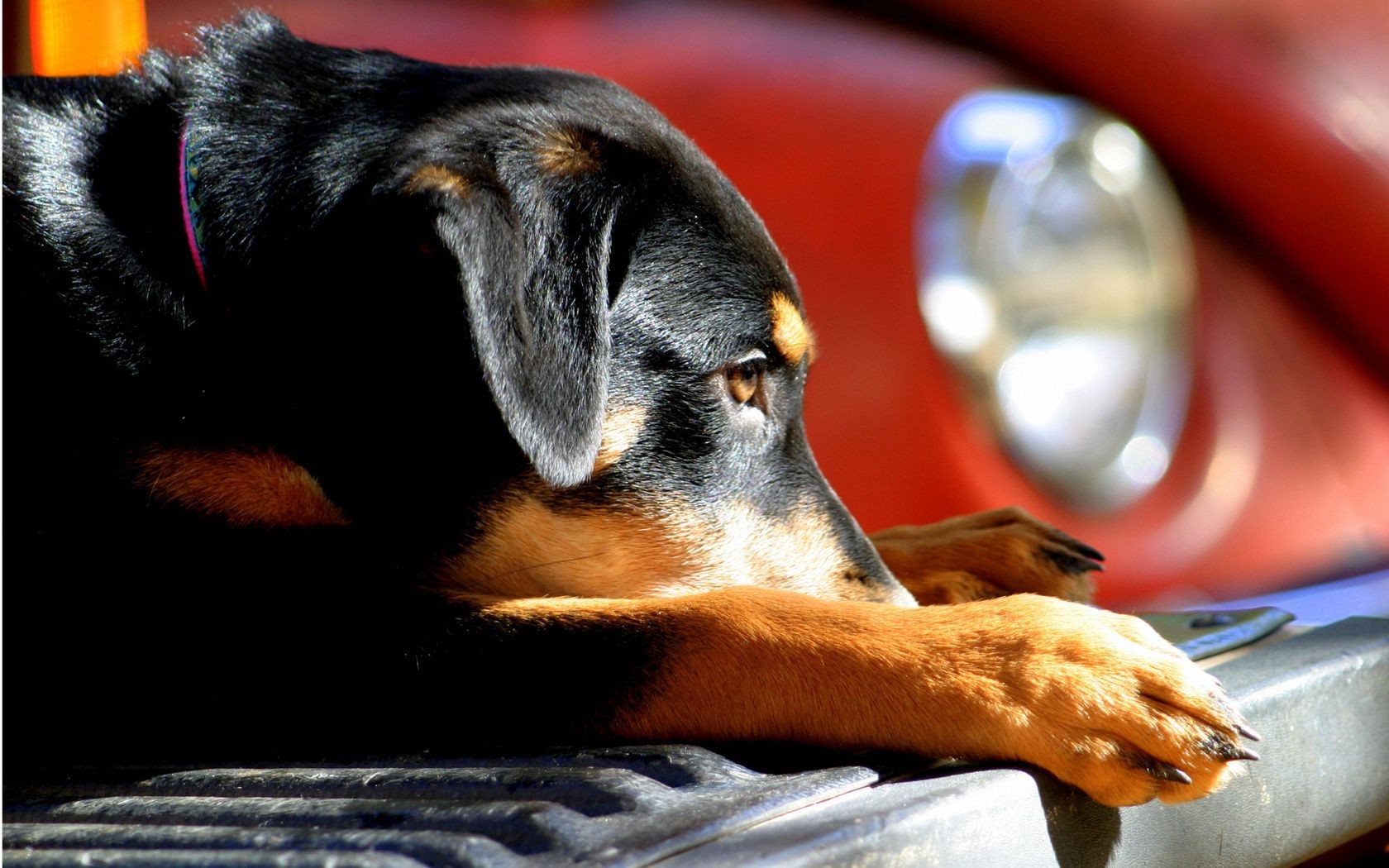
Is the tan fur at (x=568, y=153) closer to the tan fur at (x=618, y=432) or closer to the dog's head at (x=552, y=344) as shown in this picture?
the dog's head at (x=552, y=344)

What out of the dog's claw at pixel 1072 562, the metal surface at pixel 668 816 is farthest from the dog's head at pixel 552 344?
the metal surface at pixel 668 816

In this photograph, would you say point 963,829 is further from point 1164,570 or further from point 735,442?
point 1164,570

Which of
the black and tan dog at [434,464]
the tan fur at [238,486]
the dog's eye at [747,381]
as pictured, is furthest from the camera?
the dog's eye at [747,381]

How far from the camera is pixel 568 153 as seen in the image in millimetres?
1803

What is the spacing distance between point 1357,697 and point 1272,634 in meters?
0.26

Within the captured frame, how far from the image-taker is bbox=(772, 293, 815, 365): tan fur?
1.94m

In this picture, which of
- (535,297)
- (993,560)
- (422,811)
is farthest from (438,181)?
(993,560)

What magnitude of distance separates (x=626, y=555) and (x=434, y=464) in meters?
0.27

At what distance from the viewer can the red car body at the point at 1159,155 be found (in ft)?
7.70

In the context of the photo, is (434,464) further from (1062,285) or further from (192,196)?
(1062,285)

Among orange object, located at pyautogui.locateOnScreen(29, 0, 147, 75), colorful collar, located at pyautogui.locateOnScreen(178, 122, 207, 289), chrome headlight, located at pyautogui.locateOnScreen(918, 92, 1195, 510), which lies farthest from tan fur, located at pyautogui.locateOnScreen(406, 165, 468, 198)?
chrome headlight, located at pyautogui.locateOnScreen(918, 92, 1195, 510)

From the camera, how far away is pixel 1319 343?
10.5ft

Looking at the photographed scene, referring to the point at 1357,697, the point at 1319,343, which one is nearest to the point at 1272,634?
the point at 1357,697

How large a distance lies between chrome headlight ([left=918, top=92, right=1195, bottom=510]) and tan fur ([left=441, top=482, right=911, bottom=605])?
837 millimetres
